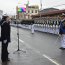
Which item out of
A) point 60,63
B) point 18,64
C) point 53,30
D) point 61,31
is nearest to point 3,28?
point 18,64

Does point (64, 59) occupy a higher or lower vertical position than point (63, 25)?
lower

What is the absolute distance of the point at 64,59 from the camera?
13031 mm

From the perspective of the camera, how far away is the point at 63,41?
17.4 meters

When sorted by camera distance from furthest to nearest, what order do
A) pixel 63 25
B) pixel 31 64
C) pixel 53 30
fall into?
pixel 53 30 < pixel 63 25 < pixel 31 64

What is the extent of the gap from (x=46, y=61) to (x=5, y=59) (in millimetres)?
1782

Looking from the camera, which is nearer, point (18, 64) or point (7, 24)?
point (18, 64)

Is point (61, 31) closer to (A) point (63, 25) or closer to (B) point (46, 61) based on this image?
(A) point (63, 25)

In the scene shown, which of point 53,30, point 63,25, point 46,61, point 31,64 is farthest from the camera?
point 53,30

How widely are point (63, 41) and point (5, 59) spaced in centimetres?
562

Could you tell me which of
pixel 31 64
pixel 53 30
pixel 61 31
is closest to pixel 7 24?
pixel 31 64

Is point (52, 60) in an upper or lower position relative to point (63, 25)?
lower

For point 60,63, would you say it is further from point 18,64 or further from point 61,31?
point 61,31

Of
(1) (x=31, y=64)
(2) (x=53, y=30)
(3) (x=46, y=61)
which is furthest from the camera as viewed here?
(2) (x=53, y=30)

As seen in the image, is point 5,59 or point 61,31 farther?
point 61,31
